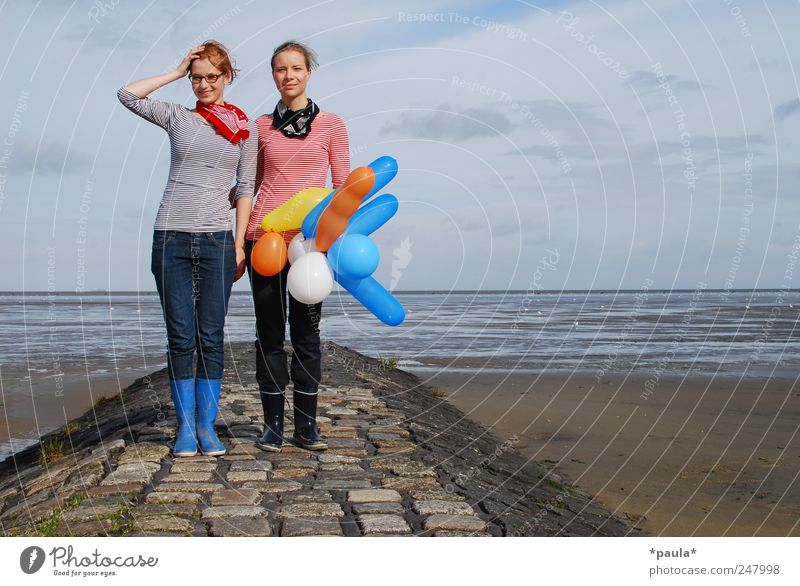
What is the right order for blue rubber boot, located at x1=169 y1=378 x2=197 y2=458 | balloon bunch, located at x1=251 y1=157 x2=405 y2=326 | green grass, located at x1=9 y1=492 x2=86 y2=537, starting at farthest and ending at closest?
blue rubber boot, located at x1=169 y1=378 x2=197 y2=458, balloon bunch, located at x1=251 y1=157 x2=405 y2=326, green grass, located at x1=9 y1=492 x2=86 y2=537

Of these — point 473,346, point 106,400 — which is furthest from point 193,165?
point 473,346

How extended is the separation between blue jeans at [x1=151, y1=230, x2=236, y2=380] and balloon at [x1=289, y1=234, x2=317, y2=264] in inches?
16.9

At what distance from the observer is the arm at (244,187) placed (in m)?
5.38

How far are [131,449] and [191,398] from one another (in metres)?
0.81

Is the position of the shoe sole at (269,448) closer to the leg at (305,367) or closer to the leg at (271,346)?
the leg at (271,346)

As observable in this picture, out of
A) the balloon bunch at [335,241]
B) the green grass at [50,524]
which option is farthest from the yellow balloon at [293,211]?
the green grass at [50,524]

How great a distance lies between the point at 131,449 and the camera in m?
6.08

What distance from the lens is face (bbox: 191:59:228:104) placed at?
521 cm

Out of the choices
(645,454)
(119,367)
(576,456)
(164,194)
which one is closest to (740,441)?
(645,454)

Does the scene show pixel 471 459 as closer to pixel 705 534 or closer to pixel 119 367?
pixel 705 534

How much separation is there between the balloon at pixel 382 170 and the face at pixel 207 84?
3.51 ft

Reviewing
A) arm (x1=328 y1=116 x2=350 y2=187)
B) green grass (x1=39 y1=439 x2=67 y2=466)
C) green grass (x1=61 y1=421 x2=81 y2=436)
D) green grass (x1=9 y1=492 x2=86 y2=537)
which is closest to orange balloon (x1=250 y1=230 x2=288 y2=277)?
arm (x1=328 y1=116 x2=350 y2=187)

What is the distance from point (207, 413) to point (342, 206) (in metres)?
1.78

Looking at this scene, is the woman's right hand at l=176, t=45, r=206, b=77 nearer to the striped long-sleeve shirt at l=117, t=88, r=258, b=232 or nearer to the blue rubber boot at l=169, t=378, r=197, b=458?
the striped long-sleeve shirt at l=117, t=88, r=258, b=232
